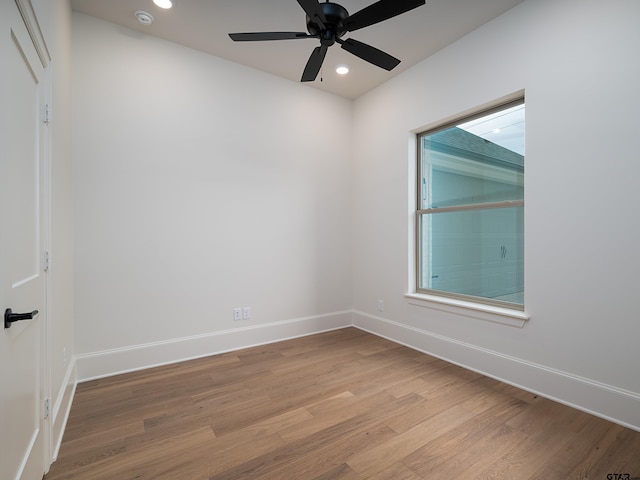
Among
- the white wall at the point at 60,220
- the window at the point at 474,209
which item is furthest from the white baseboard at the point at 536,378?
the white wall at the point at 60,220

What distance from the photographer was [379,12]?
1808 mm

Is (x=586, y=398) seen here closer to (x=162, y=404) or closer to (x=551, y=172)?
(x=551, y=172)

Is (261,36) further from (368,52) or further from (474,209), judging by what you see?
(474,209)

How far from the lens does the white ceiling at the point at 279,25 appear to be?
98.1 inches

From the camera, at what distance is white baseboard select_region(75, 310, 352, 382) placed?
2650 mm

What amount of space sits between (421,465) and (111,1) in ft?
12.7

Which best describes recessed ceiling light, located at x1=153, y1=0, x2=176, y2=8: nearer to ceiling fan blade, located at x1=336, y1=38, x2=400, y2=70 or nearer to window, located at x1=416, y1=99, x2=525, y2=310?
ceiling fan blade, located at x1=336, y1=38, x2=400, y2=70

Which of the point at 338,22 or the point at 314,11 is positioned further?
the point at 338,22

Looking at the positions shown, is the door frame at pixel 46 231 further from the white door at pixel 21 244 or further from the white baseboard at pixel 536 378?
the white baseboard at pixel 536 378

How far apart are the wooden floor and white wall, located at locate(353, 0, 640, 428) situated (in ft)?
0.83

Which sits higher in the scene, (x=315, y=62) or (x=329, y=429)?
(x=315, y=62)

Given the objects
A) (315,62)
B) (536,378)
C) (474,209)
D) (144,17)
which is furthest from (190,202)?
(536,378)

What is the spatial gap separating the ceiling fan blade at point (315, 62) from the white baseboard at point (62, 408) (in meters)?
2.74

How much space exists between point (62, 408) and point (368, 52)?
10.2 ft
